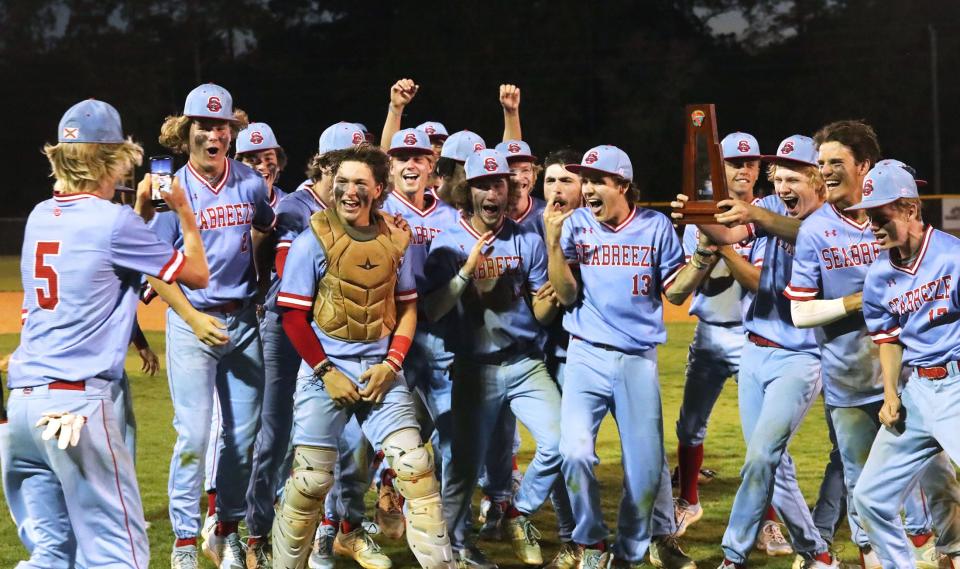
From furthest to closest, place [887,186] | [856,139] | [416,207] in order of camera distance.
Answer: [416,207] < [856,139] < [887,186]

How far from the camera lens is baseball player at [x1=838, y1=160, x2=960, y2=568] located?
5.07m

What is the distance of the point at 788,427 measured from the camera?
5973mm

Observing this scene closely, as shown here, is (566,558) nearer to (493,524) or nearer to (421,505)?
(493,524)

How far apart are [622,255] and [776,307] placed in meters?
0.86

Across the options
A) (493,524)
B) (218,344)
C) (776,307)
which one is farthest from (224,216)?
(776,307)

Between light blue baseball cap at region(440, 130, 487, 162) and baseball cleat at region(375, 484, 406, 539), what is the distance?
6.99 ft

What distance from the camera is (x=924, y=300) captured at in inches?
201

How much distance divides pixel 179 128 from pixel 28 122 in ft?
118

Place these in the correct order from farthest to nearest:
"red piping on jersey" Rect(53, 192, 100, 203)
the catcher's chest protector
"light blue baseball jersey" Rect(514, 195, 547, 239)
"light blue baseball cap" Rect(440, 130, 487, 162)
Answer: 1. "light blue baseball cap" Rect(440, 130, 487, 162)
2. "light blue baseball jersey" Rect(514, 195, 547, 239)
3. the catcher's chest protector
4. "red piping on jersey" Rect(53, 192, 100, 203)

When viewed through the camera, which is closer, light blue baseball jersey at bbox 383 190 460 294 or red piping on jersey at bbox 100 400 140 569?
red piping on jersey at bbox 100 400 140 569

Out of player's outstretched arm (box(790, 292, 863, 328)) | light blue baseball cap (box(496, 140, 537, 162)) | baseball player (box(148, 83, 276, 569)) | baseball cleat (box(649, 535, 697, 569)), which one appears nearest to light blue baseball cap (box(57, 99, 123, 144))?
baseball player (box(148, 83, 276, 569))

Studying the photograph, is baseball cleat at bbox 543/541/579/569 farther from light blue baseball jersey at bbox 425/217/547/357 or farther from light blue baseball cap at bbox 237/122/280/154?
light blue baseball cap at bbox 237/122/280/154

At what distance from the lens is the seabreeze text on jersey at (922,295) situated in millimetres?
5062

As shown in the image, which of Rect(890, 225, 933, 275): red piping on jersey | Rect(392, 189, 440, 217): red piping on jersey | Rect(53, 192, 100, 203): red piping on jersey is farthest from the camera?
Rect(392, 189, 440, 217): red piping on jersey
